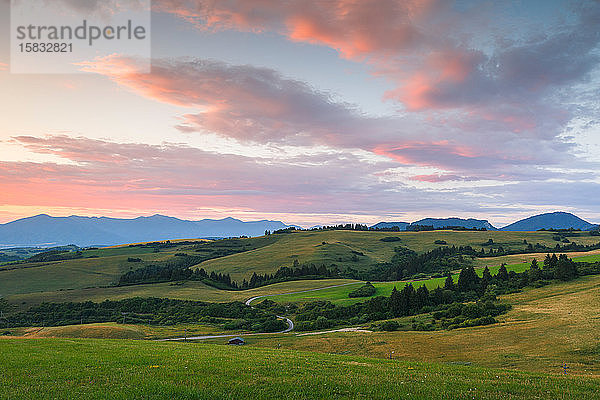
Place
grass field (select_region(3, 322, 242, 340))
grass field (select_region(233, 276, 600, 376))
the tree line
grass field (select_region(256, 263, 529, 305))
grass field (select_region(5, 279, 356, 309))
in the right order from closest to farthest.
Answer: grass field (select_region(233, 276, 600, 376)) < grass field (select_region(3, 322, 242, 340)) < the tree line < grass field (select_region(256, 263, 529, 305)) < grass field (select_region(5, 279, 356, 309))

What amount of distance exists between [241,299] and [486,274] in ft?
346

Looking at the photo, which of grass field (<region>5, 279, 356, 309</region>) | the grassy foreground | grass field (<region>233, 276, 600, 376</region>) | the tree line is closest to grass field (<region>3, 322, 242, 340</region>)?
the tree line

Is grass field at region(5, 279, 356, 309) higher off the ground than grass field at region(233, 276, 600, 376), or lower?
lower

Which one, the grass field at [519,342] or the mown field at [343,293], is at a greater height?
the grass field at [519,342]

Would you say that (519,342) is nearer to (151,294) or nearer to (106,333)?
(106,333)

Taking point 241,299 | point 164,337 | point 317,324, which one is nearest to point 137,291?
point 241,299

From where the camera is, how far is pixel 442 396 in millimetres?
16609

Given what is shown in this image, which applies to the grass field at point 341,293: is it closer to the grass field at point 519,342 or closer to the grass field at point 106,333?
the grass field at point 106,333

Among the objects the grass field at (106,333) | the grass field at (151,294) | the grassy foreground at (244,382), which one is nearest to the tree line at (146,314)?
the grass field at (151,294)

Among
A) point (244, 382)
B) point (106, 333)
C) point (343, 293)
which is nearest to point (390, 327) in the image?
point (106, 333)

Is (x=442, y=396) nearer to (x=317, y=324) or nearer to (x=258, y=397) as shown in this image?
(x=258, y=397)

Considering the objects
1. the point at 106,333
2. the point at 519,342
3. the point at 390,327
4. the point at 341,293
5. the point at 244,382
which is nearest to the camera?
the point at 244,382

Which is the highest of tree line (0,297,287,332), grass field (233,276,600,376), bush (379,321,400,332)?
grass field (233,276,600,376)

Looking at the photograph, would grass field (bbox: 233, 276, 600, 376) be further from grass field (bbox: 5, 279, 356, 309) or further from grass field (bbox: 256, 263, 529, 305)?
grass field (bbox: 5, 279, 356, 309)
